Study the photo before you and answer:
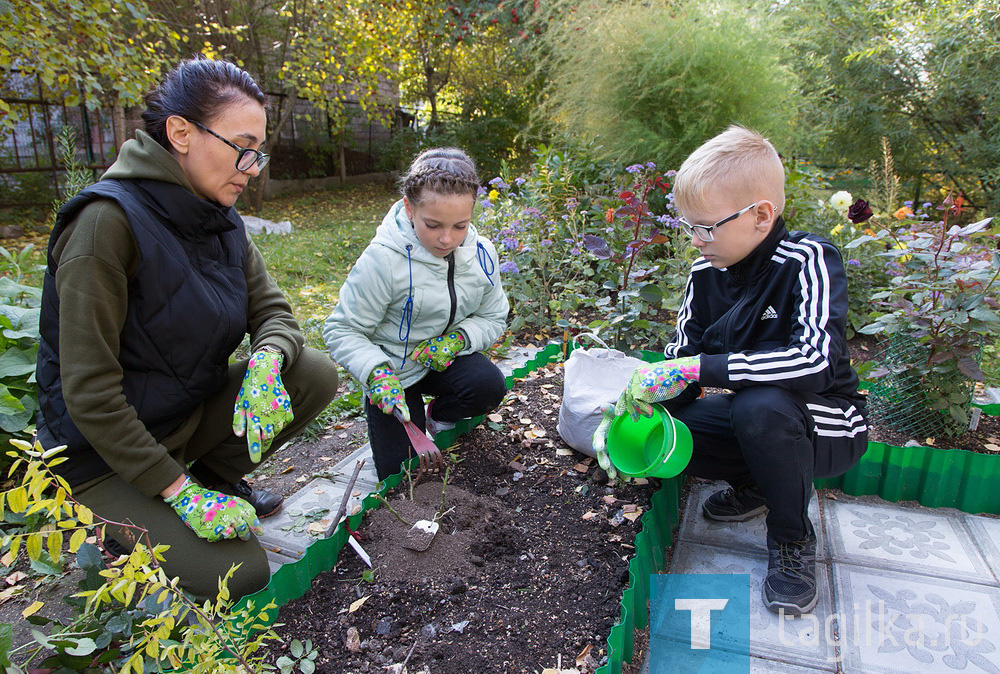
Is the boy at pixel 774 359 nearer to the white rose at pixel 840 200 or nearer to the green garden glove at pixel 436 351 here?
the green garden glove at pixel 436 351

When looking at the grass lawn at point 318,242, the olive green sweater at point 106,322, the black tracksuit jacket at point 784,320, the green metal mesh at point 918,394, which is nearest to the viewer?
the olive green sweater at point 106,322

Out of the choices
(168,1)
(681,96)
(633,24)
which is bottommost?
(681,96)

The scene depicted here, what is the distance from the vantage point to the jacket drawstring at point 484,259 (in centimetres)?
242

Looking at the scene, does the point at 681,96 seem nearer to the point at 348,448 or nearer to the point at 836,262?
the point at 836,262

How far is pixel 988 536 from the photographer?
2.10m

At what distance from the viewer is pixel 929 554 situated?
6.59 ft

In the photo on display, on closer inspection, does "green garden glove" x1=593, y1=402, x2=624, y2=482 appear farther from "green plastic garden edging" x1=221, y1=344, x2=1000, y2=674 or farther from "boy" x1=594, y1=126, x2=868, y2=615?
"green plastic garden edging" x1=221, y1=344, x2=1000, y2=674

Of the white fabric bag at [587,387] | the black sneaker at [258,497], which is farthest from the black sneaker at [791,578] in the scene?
the black sneaker at [258,497]

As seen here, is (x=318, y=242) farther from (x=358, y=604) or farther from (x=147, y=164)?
(x=358, y=604)

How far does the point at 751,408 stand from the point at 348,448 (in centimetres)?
165

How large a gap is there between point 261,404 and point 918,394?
2.40m

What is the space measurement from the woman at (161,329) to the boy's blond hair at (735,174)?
3.92 feet

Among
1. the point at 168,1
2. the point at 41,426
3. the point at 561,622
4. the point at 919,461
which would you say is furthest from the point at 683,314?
the point at 168,1

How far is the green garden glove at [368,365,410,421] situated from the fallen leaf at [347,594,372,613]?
1.84 feet
